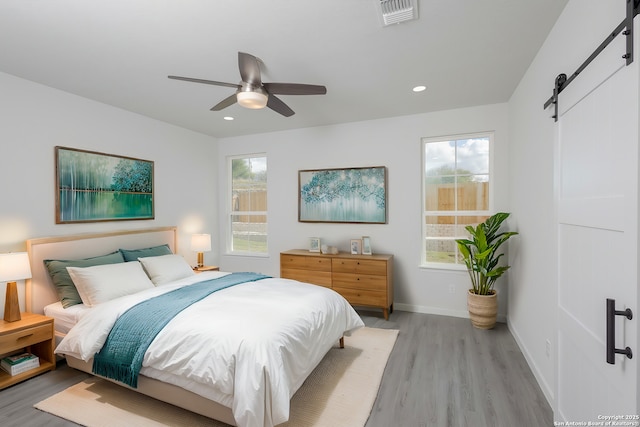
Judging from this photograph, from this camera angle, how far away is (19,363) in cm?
262

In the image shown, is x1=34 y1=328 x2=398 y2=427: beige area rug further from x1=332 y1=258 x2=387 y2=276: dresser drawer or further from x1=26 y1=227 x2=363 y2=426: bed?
x1=332 y1=258 x2=387 y2=276: dresser drawer

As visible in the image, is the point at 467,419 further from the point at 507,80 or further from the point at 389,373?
the point at 507,80

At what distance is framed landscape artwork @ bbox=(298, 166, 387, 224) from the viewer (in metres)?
4.45

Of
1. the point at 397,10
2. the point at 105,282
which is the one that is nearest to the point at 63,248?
the point at 105,282

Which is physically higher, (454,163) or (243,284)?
(454,163)

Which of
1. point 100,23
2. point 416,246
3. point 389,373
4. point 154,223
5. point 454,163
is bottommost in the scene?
point 389,373

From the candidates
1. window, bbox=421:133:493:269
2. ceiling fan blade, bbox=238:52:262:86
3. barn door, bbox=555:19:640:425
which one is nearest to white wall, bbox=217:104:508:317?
window, bbox=421:133:493:269

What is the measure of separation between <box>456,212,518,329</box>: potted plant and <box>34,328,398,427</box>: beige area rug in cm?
149

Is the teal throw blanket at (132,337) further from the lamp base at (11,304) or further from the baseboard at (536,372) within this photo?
the baseboard at (536,372)

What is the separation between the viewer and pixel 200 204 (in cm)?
514

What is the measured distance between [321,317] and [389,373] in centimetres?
83

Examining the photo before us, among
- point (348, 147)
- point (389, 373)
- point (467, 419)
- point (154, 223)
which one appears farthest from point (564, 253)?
point (154, 223)

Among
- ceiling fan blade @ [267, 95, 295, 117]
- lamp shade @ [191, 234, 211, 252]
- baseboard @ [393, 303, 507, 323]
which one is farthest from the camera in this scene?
lamp shade @ [191, 234, 211, 252]

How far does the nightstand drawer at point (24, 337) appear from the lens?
2.48m
